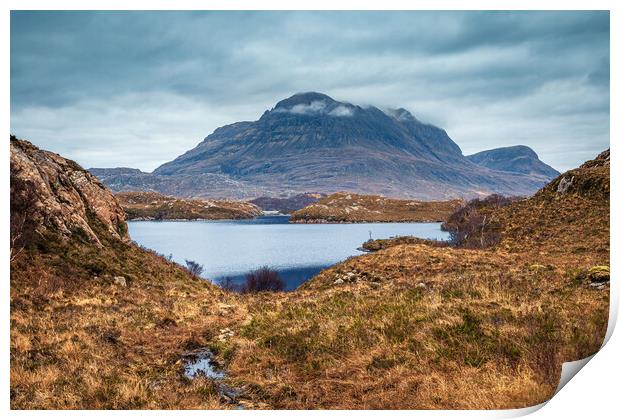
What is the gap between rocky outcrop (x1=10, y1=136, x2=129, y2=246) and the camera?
18672 mm

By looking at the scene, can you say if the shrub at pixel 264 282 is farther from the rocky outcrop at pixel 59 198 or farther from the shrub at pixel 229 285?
the rocky outcrop at pixel 59 198

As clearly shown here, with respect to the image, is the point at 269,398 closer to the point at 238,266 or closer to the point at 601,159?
the point at 601,159

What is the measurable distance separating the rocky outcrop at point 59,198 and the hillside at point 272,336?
0.36 feet

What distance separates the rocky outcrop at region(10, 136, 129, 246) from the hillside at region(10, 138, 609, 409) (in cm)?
11

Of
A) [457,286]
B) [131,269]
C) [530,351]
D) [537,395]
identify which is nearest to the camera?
[537,395]

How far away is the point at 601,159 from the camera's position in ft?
116

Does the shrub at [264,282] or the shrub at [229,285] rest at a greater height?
the shrub at [264,282]

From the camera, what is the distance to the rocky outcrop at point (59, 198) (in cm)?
1867

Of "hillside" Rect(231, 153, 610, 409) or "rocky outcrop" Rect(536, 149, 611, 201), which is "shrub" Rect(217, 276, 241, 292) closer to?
"hillside" Rect(231, 153, 610, 409)

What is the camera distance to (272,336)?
12117 mm

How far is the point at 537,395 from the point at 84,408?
28.0ft

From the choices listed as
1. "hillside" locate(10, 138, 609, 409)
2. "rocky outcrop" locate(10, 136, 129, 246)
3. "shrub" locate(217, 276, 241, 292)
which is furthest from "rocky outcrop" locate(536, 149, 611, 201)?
"rocky outcrop" locate(10, 136, 129, 246)

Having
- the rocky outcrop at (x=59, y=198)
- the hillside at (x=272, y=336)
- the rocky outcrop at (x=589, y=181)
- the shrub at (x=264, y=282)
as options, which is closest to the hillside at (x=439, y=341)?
the hillside at (x=272, y=336)
